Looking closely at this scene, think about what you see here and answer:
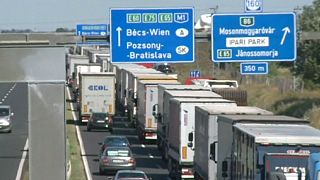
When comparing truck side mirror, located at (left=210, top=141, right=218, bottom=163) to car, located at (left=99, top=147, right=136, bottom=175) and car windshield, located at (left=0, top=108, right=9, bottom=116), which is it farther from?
car windshield, located at (left=0, top=108, right=9, bottom=116)

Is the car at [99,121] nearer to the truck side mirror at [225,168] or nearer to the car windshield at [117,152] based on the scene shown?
the car windshield at [117,152]

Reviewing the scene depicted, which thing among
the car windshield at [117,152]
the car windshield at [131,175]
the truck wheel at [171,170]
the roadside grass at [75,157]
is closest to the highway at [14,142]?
the roadside grass at [75,157]

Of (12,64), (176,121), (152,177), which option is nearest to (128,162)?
(152,177)

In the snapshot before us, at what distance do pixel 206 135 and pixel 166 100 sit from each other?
44.3ft

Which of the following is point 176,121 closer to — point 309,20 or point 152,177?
point 152,177

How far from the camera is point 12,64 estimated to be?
17938mm

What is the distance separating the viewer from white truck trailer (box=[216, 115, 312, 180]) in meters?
19.3

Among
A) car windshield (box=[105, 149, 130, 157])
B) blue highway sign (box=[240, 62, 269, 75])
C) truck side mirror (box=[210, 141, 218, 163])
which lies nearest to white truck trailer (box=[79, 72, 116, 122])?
car windshield (box=[105, 149, 130, 157])

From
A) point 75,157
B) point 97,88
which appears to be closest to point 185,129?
point 75,157

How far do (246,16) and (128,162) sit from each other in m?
10.2

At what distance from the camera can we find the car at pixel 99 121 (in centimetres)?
6047

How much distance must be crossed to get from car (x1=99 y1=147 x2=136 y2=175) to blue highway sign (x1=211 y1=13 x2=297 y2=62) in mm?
8909

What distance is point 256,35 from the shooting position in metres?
32.4

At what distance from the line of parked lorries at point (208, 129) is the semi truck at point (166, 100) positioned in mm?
39
